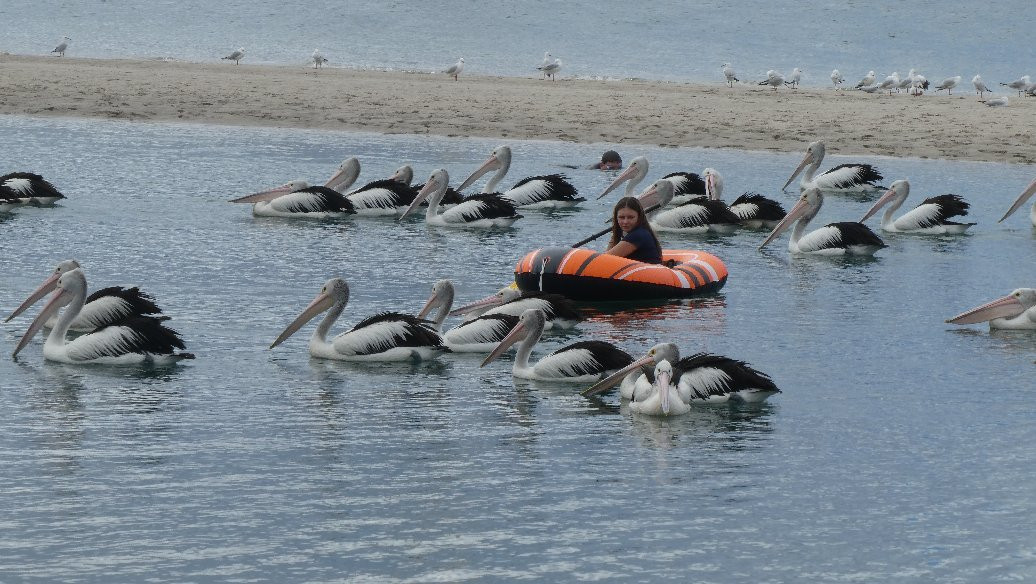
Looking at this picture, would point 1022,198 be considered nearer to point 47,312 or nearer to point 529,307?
point 529,307

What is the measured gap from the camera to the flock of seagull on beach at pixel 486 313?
8578 mm

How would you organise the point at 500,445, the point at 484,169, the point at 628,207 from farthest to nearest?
the point at 484,169
the point at 628,207
the point at 500,445

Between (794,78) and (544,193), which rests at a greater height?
(794,78)

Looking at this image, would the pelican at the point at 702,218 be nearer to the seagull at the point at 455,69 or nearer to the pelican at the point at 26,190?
the pelican at the point at 26,190

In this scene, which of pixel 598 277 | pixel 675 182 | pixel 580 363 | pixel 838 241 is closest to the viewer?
pixel 580 363

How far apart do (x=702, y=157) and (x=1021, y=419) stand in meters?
15.5

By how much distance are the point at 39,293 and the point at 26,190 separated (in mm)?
6436

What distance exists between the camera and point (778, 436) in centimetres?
798

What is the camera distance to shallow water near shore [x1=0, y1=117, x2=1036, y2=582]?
19.9 ft

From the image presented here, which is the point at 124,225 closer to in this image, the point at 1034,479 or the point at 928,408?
the point at 928,408

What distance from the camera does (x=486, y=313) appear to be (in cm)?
1041

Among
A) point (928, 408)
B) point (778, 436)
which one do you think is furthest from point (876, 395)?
point (778, 436)

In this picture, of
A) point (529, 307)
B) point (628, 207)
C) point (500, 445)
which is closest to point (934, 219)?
point (628, 207)

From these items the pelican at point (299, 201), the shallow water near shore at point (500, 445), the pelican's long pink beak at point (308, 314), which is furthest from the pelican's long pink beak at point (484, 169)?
the pelican's long pink beak at point (308, 314)
